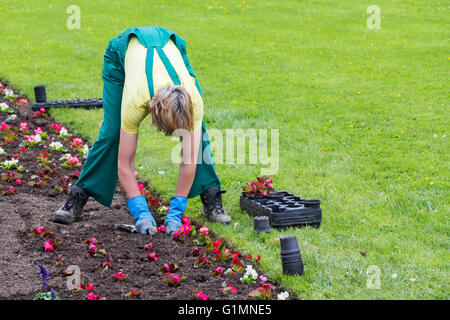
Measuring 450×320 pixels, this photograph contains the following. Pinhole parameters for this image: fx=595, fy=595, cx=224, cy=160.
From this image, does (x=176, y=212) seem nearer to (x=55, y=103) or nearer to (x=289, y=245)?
(x=289, y=245)

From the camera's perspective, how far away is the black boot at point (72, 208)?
4777 millimetres

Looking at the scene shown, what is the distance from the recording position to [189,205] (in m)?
5.34

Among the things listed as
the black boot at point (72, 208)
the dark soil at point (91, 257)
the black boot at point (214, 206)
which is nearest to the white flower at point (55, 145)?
the dark soil at point (91, 257)

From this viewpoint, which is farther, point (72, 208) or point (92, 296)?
point (72, 208)

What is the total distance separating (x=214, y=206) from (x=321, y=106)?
4.05 metres

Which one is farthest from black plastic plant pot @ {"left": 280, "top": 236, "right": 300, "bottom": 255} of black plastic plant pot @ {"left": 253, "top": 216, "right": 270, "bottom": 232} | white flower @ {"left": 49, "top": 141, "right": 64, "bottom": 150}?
white flower @ {"left": 49, "top": 141, "right": 64, "bottom": 150}

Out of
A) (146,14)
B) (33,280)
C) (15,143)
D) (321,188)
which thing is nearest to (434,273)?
(321,188)

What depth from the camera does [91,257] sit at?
13.7 feet

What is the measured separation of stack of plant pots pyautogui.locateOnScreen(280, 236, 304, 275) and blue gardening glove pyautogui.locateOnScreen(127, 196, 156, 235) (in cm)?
112

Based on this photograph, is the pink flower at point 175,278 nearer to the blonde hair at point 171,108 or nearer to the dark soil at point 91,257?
the dark soil at point 91,257

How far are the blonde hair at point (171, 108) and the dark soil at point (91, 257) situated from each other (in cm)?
94

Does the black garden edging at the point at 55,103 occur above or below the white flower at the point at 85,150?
above

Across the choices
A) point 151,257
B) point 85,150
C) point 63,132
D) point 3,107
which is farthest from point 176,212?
point 3,107
